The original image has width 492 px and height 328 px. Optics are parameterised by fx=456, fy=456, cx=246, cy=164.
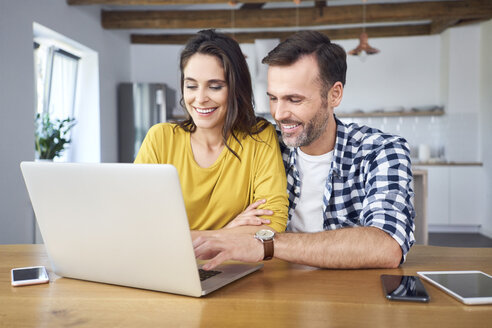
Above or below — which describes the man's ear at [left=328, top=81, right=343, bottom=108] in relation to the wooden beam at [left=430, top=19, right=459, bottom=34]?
below

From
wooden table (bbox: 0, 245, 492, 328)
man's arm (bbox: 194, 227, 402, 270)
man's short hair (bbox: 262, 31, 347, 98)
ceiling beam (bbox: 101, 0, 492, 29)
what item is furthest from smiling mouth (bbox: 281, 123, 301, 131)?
ceiling beam (bbox: 101, 0, 492, 29)

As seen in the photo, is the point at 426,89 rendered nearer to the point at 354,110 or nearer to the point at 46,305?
the point at 354,110

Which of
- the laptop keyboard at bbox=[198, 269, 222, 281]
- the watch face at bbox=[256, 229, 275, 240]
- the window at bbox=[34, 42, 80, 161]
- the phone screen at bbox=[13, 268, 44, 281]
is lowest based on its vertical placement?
the phone screen at bbox=[13, 268, 44, 281]

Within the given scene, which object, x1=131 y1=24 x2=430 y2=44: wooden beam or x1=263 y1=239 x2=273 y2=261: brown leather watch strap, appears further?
x1=131 y1=24 x2=430 y2=44: wooden beam

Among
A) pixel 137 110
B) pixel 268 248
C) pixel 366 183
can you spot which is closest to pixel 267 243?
pixel 268 248

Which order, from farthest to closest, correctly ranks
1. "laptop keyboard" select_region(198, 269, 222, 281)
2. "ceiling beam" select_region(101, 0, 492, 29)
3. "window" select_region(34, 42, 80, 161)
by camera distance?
1. "ceiling beam" select_region(101, 0, 492, 29)
2. "window" select_region(34, 42, 80, 161)
3. "laptop keyboard" select_region(198, 269, 222, 281)

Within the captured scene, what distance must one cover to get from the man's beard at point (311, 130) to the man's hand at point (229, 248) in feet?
1.76

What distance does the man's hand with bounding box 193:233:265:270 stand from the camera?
3.63 ft

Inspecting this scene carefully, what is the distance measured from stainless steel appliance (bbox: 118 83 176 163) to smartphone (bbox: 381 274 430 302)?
5.67 meters

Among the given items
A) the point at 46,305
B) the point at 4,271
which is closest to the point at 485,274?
the point at 46,305

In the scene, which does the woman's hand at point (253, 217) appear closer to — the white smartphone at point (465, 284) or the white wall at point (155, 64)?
the white smartphone at point (465, 284)

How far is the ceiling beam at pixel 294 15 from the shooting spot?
18.5ft

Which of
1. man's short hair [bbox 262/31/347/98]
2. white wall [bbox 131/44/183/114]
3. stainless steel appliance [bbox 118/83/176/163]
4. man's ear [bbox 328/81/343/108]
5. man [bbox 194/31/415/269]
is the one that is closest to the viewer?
man [bbox 194/31/415/269]

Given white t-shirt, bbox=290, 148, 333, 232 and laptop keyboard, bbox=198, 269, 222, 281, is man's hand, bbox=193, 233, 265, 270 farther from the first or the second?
white t-shirt, bbox=290, 148, 333, 232
